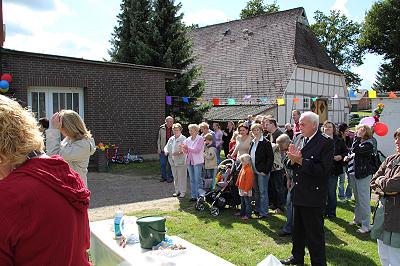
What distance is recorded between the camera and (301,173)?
470 centimetres

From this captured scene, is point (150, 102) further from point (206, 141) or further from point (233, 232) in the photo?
point (233, 232)

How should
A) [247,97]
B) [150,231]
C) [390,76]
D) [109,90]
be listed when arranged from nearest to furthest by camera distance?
[150,231]
[109,90]
[247,97]
[390,76]

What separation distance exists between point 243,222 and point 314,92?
858 inches

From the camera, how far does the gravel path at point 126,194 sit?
8.19 meters

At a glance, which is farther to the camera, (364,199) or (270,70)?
(270,70)

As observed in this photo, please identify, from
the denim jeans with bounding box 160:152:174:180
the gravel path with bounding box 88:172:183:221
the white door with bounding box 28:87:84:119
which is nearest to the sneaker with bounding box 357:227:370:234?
the gravel path with bounding box 88:172:183:221

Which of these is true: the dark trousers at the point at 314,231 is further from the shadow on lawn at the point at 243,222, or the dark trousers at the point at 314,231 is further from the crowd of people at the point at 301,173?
the shadow on lawn at the point at 243,222

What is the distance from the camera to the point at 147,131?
15812 mm

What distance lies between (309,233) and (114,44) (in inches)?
908

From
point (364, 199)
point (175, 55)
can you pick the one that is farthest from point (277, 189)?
point (175, 55)

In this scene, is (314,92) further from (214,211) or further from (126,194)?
(214,211)

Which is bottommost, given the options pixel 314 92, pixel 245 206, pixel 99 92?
pixel 245 206

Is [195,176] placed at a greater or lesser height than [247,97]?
lesser

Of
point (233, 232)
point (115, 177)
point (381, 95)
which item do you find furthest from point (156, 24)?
point (233, 232)
